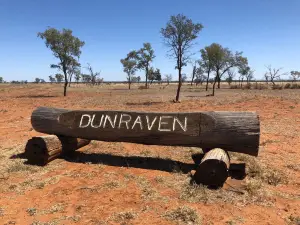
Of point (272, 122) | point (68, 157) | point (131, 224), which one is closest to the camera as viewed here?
point (131, 224)

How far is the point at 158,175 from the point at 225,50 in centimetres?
3509

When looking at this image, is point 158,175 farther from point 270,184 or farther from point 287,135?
point 287,135

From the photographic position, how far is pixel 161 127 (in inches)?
263

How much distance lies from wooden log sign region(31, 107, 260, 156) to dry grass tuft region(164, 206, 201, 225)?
216 centimetres

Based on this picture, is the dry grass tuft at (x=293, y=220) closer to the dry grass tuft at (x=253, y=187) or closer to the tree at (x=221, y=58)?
the dry grass tuft at (x=253, y=187)

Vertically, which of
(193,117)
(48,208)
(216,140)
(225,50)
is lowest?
(48,208)

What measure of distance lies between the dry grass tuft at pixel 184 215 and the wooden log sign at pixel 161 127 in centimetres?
216

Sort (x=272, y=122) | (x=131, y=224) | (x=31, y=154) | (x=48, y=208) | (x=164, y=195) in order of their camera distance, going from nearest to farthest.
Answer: (x=131, y=224) < (x=48, y=208) < (x=164, y=195) < (x=31, y=154) < (x=272, y=122)

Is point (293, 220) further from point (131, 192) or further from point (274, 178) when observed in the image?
point (131, 192)

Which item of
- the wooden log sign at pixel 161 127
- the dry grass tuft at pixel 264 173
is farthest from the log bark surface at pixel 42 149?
the dry grass tuft at pixel 264 173

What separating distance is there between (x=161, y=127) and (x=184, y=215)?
8.77 ft

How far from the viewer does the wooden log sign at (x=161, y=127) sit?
20.0 ft

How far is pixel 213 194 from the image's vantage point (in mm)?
5227

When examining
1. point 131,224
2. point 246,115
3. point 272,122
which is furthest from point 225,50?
point 131,224
